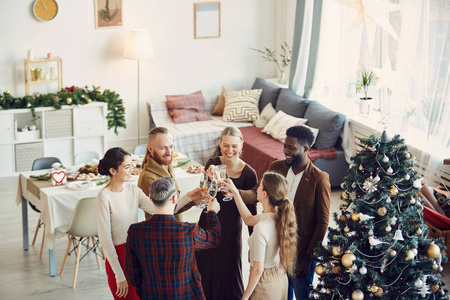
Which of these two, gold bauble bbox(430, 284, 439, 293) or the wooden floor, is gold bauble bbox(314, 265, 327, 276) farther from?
the wooden floor

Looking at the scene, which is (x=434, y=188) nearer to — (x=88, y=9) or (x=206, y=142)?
(x=206, y=142)

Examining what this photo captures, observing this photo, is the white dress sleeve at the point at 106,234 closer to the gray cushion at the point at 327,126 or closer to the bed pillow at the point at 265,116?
the gray cushion at the point at 327,126

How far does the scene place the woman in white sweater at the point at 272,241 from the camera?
3127mm

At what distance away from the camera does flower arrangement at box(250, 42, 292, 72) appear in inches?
342

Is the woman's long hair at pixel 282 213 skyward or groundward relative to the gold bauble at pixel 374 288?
skyward

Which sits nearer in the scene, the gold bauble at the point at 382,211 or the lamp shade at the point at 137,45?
the gold bauble at the point at 382,211

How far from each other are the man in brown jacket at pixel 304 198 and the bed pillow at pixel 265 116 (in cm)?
426

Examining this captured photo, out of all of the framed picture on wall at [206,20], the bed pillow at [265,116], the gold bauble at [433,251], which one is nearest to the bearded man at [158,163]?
the gold bauble at [433,251]

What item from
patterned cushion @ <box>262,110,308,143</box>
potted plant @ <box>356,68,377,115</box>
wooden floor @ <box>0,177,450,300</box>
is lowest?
wooden floor @ <box>0,177,450,300</box>

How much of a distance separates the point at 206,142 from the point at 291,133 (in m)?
4.17

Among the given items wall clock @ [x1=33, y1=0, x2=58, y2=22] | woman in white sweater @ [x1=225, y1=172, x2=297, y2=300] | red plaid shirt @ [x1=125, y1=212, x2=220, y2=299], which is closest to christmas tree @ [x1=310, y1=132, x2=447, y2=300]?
woman in white sweater @ [x1=225, y1=172, x2=297, y2=300]

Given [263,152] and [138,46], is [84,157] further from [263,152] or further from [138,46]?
[138,46]

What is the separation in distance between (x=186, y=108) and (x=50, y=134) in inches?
72.8

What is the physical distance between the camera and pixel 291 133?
3.62 metres
